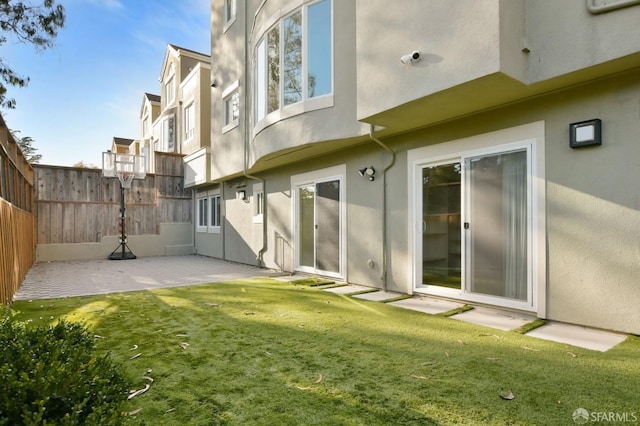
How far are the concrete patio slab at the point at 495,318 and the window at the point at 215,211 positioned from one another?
35.1 ft

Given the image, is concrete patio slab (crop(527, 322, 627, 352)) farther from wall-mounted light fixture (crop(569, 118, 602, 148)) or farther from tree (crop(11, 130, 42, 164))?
tree (crop(11, 130, 42, 164))

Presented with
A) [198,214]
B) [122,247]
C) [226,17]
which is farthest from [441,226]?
[122,247]

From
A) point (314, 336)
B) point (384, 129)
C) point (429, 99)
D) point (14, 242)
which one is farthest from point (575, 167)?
point (14, 242)

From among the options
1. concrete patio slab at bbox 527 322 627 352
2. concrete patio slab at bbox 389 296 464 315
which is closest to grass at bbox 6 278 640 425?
concrete patio slab at bbox 527 322 627 352

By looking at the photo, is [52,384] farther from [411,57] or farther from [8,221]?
[8,221]

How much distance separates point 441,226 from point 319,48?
169 inches

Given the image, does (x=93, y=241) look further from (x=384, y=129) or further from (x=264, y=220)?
(x=384, y=129)

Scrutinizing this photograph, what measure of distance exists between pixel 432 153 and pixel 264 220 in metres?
6.03

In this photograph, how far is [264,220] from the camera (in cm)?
1077

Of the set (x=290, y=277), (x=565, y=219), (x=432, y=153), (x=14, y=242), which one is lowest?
(x=290, y=277)

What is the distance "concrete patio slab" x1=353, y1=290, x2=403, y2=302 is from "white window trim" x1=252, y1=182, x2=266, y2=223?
513 centimetres

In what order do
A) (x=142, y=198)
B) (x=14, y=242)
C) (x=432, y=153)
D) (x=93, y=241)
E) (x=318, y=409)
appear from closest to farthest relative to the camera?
(x=318, y=409), (x=432, y=153), (x=14, y=242), (x=93, y=241), (x=142, y=198)

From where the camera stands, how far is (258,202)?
11.3 meters

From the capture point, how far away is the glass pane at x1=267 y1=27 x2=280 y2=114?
8.10 m
